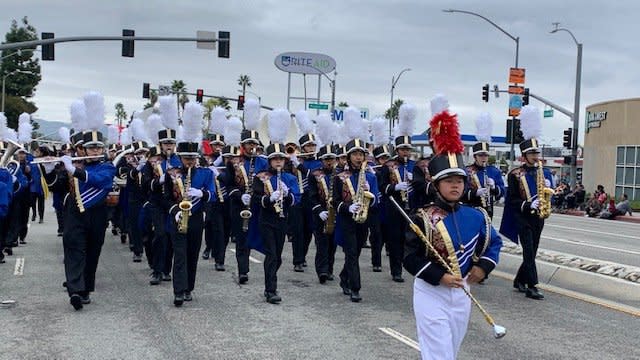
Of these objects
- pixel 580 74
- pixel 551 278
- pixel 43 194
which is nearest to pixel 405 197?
pixel 551 278

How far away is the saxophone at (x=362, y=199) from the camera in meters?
10.2

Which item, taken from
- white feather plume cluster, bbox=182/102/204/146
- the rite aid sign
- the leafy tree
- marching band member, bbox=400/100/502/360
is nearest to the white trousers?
marching band member, bbox=400/100/502/360

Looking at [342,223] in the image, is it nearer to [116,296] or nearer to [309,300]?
[309,300]

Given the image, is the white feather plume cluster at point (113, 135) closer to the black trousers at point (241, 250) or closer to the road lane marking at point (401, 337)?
the black trousers at point (241, 250)

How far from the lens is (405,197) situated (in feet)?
41.6

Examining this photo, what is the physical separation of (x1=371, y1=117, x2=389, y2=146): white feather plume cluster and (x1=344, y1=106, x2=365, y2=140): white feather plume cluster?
72.6 inches

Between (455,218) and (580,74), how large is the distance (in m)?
34.9

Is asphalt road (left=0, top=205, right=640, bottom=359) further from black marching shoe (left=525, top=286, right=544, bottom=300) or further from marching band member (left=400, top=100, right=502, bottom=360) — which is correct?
marching band member (left=400, top=100, right=502, bottom=360)

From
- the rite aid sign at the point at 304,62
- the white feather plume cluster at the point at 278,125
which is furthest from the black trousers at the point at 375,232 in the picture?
the rite aid sign at the point at 304,62

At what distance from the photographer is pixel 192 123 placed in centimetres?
1013

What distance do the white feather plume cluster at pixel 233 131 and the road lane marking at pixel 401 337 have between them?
614 cm

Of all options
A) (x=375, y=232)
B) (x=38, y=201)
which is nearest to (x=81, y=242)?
(x=375, y=232)

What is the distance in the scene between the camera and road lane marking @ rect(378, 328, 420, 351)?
7777 millimetres

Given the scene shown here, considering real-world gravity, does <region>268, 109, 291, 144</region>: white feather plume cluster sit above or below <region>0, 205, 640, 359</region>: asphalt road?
above
